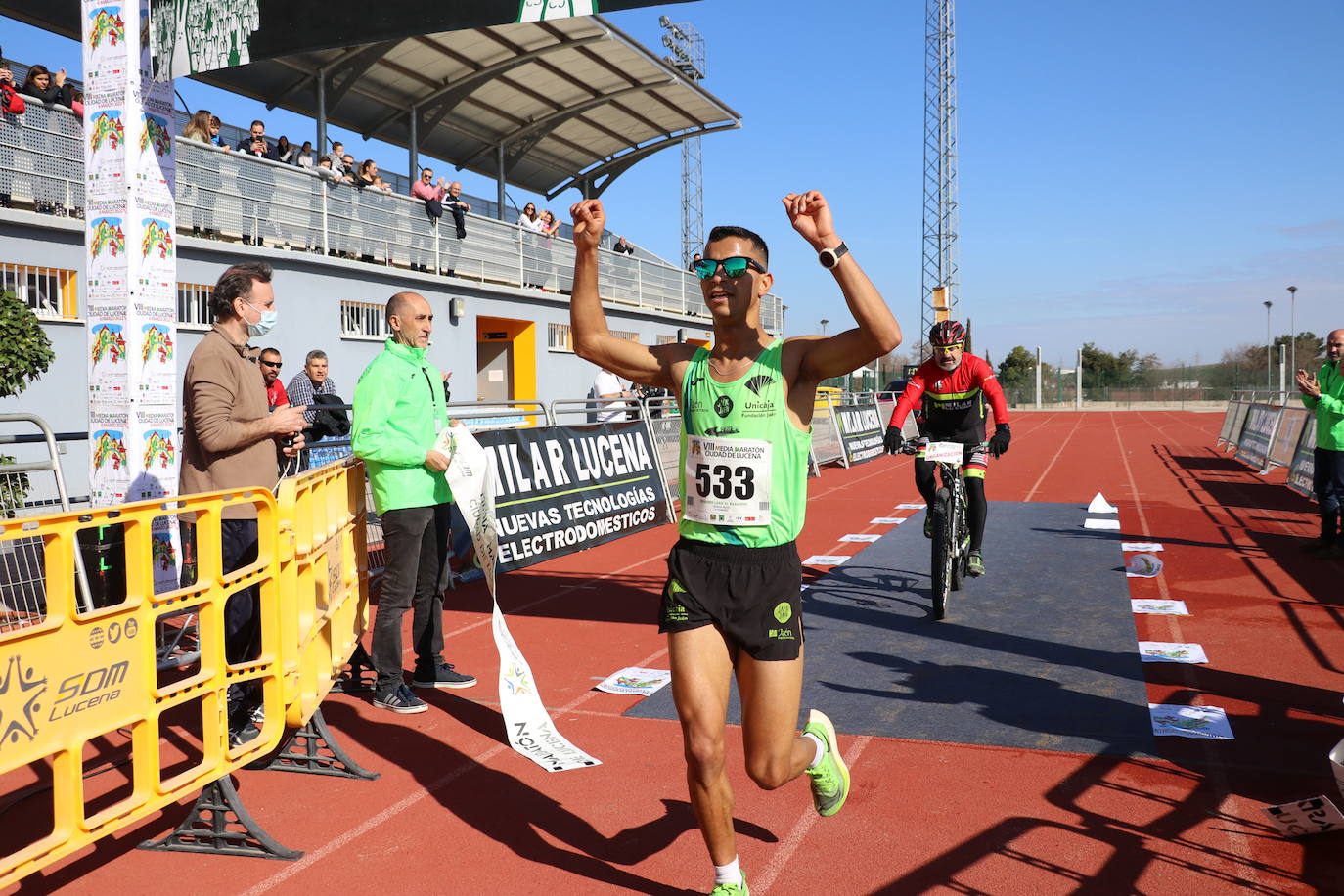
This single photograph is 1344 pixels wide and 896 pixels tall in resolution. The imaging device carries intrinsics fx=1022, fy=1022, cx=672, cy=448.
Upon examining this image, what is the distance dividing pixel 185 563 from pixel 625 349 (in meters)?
3.91

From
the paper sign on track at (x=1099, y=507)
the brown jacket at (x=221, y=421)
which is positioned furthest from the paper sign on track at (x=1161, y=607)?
the brown jacket at (x=221, y=421)

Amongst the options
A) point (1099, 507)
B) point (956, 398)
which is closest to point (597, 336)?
point (956, 398)

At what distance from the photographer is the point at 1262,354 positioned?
89.6 m

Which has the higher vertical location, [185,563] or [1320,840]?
[185,563]

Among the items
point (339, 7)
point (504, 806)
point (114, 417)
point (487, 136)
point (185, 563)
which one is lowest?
point (504, 806)

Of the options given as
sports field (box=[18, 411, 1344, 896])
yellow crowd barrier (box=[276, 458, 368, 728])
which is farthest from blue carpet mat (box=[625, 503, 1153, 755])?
yellow crowd barrier (box=[276, 458, 368, 728])

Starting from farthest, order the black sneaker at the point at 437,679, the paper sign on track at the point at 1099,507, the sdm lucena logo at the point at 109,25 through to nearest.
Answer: the paper sign on track at the point at 1099,507
the sdm lucena logo at the point at 109,25
the black sneaker at the point at 437,679

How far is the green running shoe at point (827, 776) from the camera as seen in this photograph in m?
3.74

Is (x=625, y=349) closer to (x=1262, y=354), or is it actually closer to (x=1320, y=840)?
(x=1320, y=840)

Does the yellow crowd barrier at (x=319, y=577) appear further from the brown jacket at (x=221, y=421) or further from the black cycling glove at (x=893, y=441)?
the black cycling glove at (x=893, y=441)

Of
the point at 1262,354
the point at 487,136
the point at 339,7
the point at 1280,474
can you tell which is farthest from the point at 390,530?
the point at 1262,354

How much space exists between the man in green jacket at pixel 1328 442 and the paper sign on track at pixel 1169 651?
14.3 ft

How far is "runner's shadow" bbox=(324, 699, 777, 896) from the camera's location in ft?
12.7

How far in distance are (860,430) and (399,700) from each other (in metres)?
19.7
